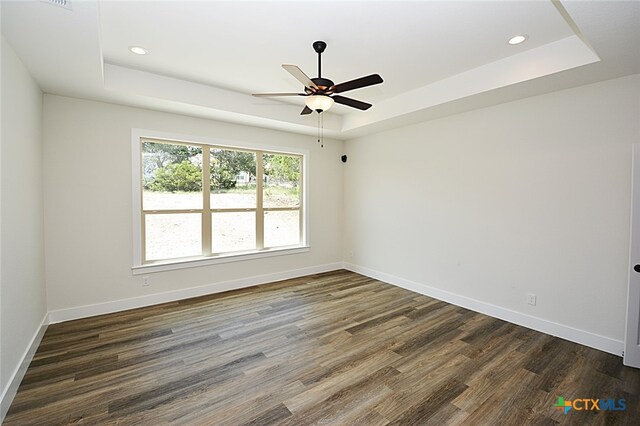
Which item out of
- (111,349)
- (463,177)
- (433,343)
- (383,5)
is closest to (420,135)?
(463,177)

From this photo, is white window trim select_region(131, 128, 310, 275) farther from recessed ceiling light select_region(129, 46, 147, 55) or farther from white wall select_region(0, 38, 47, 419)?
recessed ceiling light select_region(129, 46, 147, 55)

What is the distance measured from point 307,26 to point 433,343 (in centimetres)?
327

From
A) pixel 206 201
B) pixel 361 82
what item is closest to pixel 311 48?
pixel 361 82

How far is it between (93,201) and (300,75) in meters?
3.10

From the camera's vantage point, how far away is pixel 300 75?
2506 millimetres

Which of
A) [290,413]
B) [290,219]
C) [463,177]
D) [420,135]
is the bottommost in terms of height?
[290,413]

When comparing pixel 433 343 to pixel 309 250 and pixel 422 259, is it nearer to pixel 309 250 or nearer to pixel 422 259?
pixel 422 259

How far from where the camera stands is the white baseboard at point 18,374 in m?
2.08

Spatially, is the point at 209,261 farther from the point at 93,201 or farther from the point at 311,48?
the point at 311,48

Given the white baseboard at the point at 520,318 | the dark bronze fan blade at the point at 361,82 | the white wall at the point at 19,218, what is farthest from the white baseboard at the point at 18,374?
the white baseboard at the point at 520,318

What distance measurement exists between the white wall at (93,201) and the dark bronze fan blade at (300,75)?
2.46m

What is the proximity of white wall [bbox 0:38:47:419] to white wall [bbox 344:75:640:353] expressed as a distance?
4626 mm

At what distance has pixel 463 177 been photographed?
4184 millimetres

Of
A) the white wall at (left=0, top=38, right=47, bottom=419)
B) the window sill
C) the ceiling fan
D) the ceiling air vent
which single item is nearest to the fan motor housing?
the ceiling fan
